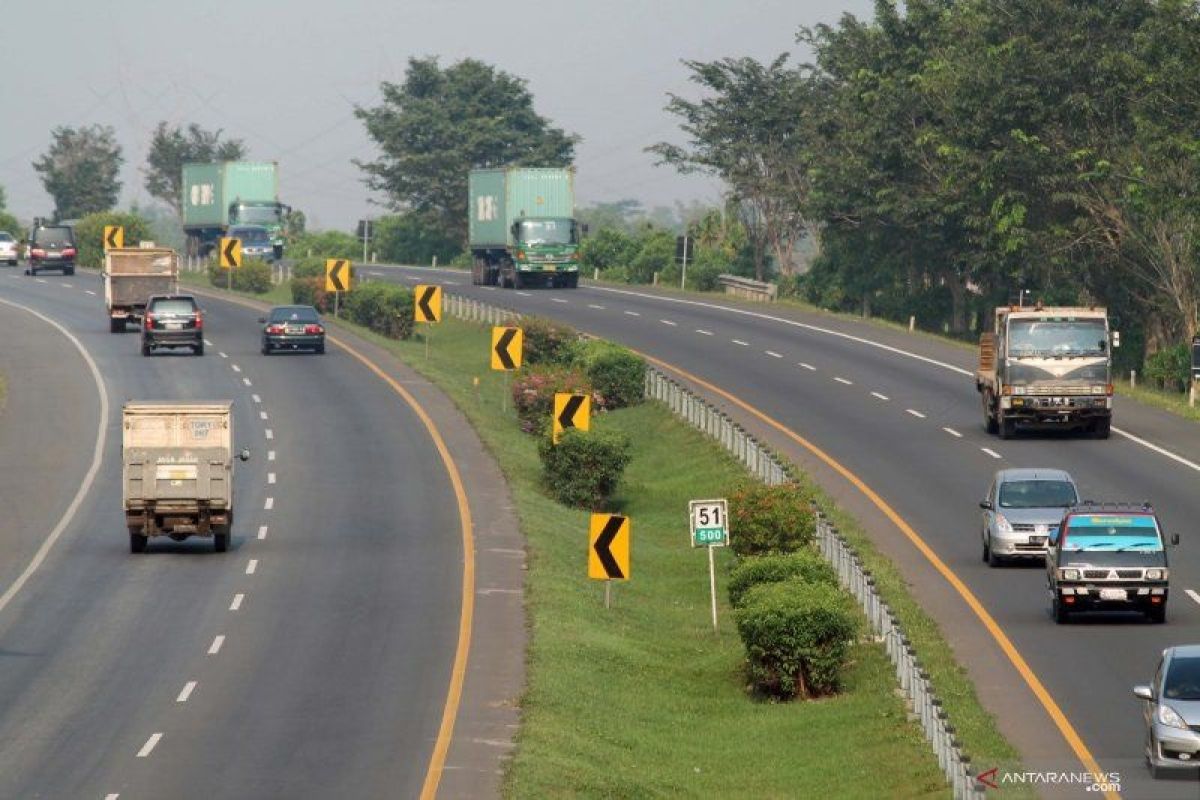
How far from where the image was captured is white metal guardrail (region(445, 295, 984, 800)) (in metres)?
24.3

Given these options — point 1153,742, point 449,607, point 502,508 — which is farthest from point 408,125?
point 1153,742

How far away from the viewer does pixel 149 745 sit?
27.7 metres

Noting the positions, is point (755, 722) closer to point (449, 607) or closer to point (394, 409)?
point (449, 607)

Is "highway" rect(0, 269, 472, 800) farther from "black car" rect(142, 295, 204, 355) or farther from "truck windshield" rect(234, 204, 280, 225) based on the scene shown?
"truck windshield" rect(234, 204, 280, 225)

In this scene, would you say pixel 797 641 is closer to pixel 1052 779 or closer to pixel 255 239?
pixel 1052 779

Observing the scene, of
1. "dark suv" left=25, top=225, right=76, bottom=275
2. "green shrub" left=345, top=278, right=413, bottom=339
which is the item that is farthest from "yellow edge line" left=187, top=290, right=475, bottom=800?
"dark suv" left=25, top=225, right=76, bottom=275

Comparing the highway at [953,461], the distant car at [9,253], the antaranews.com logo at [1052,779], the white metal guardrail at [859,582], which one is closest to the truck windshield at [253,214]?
the distant car at [9,253]

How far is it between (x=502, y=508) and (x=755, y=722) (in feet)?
63.7

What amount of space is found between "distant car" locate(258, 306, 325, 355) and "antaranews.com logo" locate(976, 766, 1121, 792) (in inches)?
2243

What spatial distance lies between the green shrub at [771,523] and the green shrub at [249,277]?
2733 inches

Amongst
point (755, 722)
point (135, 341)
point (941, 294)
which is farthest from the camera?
point (941, 294)

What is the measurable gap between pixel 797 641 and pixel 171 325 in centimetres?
4868

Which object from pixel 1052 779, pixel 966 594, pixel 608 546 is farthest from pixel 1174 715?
pixel 608 546

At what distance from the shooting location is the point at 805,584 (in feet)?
111
